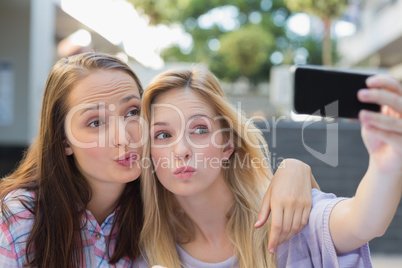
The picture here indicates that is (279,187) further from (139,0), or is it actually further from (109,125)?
(139,0)

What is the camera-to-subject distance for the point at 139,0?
44.8ft

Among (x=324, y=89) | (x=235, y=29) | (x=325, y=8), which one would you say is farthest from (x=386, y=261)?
(x=235, y=29)

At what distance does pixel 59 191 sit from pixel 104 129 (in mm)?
329

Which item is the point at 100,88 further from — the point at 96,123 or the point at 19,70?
the point at 19,70

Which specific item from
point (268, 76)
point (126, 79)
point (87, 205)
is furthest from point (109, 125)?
point (268, 76)

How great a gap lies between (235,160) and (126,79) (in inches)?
25.4

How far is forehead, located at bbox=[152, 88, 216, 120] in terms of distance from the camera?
2.11 metres

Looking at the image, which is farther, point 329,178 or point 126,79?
point 329,178

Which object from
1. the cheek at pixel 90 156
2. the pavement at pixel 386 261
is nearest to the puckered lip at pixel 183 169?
the cheek at pixel 90 156

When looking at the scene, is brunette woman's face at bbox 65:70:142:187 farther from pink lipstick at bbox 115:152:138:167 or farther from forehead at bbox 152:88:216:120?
forehead at bbox 152:88:216:120

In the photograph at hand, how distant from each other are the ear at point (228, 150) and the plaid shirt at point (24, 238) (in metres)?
0.61

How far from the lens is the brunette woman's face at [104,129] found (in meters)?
2.03

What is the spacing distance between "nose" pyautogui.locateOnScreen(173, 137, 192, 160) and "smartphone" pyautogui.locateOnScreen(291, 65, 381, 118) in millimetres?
742

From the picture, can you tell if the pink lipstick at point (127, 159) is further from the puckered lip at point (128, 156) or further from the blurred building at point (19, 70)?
the blurred building at point (19, 70)
